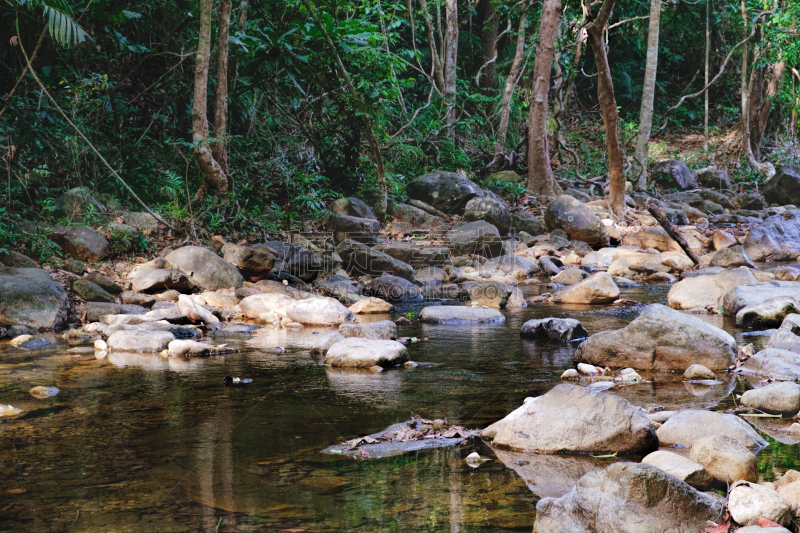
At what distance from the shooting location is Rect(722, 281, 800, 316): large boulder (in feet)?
21.3

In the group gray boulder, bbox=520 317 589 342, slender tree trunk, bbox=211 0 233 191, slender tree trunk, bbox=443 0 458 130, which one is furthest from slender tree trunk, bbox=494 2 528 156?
gray boulder, bbox=520 317 589 342

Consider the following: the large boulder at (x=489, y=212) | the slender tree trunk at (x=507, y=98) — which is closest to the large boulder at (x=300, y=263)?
the large boulder at (x=489, y=212)

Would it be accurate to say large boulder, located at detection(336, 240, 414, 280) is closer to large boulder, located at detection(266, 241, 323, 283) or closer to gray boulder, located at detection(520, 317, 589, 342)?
large boulder, located at detection(266, 241, 323, 283)

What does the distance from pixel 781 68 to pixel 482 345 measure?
602 inches

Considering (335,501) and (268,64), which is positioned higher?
(268,64)

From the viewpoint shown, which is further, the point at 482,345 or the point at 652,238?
the point at 652,238

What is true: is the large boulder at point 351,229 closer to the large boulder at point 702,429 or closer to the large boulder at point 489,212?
the large boulder at point 489,212

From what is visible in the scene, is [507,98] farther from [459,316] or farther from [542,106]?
[459,316]

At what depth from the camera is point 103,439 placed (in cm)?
322

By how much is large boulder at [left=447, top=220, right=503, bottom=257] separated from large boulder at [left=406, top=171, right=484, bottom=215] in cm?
195

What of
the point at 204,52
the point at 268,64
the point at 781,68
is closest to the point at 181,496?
the point at 204,52

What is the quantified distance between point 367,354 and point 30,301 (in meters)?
3.50

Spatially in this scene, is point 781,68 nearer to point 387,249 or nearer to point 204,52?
point 387,249

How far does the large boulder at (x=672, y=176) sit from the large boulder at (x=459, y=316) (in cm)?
1152
